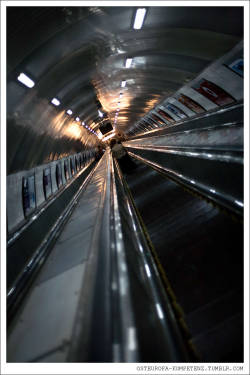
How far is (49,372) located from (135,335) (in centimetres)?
77

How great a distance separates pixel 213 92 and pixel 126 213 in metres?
7.11

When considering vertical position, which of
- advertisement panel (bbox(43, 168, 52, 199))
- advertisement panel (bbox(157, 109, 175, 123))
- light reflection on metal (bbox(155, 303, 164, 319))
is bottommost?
light reflection on metal (bbox(155, 303, 164, 319))

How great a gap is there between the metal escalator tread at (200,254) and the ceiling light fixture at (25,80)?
4.20 metres

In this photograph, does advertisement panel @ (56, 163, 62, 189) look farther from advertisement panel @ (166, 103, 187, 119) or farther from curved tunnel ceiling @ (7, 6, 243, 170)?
advertisement panel @ (166, 103, 187, 119)

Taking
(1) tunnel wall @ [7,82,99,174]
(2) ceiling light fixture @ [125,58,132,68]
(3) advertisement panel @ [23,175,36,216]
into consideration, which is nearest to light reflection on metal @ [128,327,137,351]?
(1) tunnel wall @ [7,82,99,174]

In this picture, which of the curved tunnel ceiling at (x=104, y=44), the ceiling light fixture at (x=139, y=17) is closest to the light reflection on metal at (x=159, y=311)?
the curved tunnel ceiling at (x=104, y=44)

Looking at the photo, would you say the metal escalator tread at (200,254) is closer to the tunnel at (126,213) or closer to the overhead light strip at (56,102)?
the tunnel at (126,213)

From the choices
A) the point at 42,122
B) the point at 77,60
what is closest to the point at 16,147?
the point at 42,122

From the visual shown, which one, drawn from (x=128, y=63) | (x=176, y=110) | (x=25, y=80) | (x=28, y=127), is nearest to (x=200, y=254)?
(x=25, y=80)

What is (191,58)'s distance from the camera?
29.4 ft

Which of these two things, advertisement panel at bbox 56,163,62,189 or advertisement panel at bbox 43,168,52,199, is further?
advertisement panel at bbox 56,163,62,189

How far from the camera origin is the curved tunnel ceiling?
5.22m

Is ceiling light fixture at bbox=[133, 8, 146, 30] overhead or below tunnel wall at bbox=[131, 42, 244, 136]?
overhead

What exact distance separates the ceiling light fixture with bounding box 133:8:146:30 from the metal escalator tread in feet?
13.8
